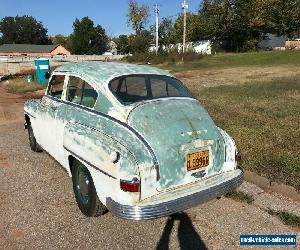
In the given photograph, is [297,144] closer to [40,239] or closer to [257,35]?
[40,239]

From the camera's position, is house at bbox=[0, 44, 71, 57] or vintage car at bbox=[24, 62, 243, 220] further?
house at bbox=[0, 44, 71, 57]

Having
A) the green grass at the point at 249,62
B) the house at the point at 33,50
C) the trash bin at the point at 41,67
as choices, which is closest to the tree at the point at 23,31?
the house at the point at 33,50

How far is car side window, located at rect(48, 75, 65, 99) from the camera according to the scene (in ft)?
18.6

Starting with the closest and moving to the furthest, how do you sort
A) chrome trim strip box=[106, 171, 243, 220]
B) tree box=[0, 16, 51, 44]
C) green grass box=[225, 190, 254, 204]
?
chrome trim strip box=[106, 171, 243, 220], green grass box=[225, 190, 254, 204], tree box=[0, 16, 51, 44]

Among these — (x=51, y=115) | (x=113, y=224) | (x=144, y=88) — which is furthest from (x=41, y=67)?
(x=113, y=224)

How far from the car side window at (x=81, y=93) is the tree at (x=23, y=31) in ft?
414

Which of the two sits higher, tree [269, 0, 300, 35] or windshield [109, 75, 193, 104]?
tree [269, 0, 300, 35]

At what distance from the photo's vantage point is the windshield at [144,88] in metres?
4.66

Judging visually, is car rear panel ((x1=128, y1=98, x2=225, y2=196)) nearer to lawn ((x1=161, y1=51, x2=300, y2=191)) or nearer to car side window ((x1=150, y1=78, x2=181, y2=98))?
car side window ((x1=150, y1=78, x2=181, y2=98))

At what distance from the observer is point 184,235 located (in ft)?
13.4

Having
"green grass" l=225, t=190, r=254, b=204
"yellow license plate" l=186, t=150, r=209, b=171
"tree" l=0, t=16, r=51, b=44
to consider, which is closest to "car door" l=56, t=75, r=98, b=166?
"yellow license plate" l=186, t=150, r=209, b=171

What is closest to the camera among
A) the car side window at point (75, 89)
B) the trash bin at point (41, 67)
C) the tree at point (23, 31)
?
the car side window at point (75, 89)

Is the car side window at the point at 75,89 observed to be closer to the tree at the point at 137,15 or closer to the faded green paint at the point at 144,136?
the faded green paint at the point at 144,136

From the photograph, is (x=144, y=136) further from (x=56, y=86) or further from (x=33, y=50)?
(x=33, y=50)
